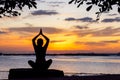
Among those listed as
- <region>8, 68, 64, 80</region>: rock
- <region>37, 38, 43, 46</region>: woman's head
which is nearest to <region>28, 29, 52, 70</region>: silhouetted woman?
<region>37, 38, 43, 46</region>: woman's head

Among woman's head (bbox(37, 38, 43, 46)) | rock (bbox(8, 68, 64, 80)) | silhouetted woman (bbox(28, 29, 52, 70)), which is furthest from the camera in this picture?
silhouetted woman (bbox(28, 29, 52, 70))

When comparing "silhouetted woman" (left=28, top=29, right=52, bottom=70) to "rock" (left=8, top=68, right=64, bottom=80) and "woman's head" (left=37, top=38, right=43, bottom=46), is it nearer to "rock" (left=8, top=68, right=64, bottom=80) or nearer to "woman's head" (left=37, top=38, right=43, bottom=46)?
"woman's head" (left=37, top=38, right=43, bottom=46)

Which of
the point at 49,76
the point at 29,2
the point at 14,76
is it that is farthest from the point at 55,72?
the point at 29,2

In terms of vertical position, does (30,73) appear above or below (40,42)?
below

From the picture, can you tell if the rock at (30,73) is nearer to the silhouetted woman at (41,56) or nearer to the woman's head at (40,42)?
the silhouetted woman at (41,56)

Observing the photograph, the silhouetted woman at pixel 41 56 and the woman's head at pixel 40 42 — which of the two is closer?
the woman's head at pixel 40 42

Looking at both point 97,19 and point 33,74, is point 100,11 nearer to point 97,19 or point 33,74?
point 97,19

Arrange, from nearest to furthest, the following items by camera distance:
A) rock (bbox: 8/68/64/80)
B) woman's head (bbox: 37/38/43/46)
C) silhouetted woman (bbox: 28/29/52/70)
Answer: rock (bbox: 8/68/64/80)
woman's head (bbox: 37/38/43/46)
silhouetted woman (bbox: 28/29/52/70)

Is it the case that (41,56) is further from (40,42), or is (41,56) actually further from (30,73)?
(30,73)

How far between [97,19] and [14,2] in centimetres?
411

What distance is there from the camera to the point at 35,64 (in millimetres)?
22672

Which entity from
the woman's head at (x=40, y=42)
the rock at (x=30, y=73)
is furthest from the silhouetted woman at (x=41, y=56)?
the rock at (x=30, y=73)

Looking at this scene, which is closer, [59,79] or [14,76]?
[59,79]

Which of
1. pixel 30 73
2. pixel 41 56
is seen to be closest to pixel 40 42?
pixel 41 56
